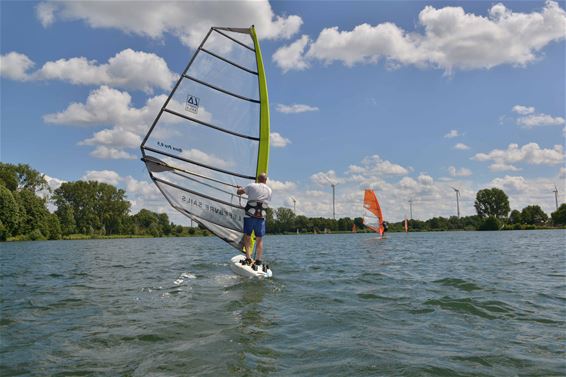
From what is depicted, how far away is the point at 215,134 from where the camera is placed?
9.76 metres

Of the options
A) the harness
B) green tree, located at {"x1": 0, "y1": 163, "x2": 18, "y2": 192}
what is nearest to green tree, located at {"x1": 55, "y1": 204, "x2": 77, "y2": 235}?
green tree, located at {"x1": 0, "y1": 163, "x2": 18, "y2": 192}

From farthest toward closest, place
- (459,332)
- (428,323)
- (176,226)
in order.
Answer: (176,226)
(428,323)
(459,332)

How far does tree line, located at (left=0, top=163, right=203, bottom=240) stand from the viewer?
2132 inches

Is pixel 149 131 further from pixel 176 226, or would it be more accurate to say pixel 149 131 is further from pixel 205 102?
pixel 176 226

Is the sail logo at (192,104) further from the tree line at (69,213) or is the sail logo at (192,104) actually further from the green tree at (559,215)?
the green tree at (559,215)

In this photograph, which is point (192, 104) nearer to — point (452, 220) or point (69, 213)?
point (69, 213)

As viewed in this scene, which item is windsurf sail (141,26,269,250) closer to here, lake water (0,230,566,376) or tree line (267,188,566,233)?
lake water (0,230,566,376)

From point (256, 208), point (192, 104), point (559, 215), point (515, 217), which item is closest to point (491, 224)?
point (515, 217)

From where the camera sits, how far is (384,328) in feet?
16.9

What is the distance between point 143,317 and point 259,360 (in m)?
2.39

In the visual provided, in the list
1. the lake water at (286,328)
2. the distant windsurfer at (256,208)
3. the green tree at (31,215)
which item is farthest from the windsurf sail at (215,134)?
the green tree at (31,215)

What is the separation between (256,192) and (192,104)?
2.40 metres

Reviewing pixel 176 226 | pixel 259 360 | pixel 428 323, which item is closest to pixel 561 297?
pixel 428 323

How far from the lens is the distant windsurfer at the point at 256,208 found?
30.5 feet
